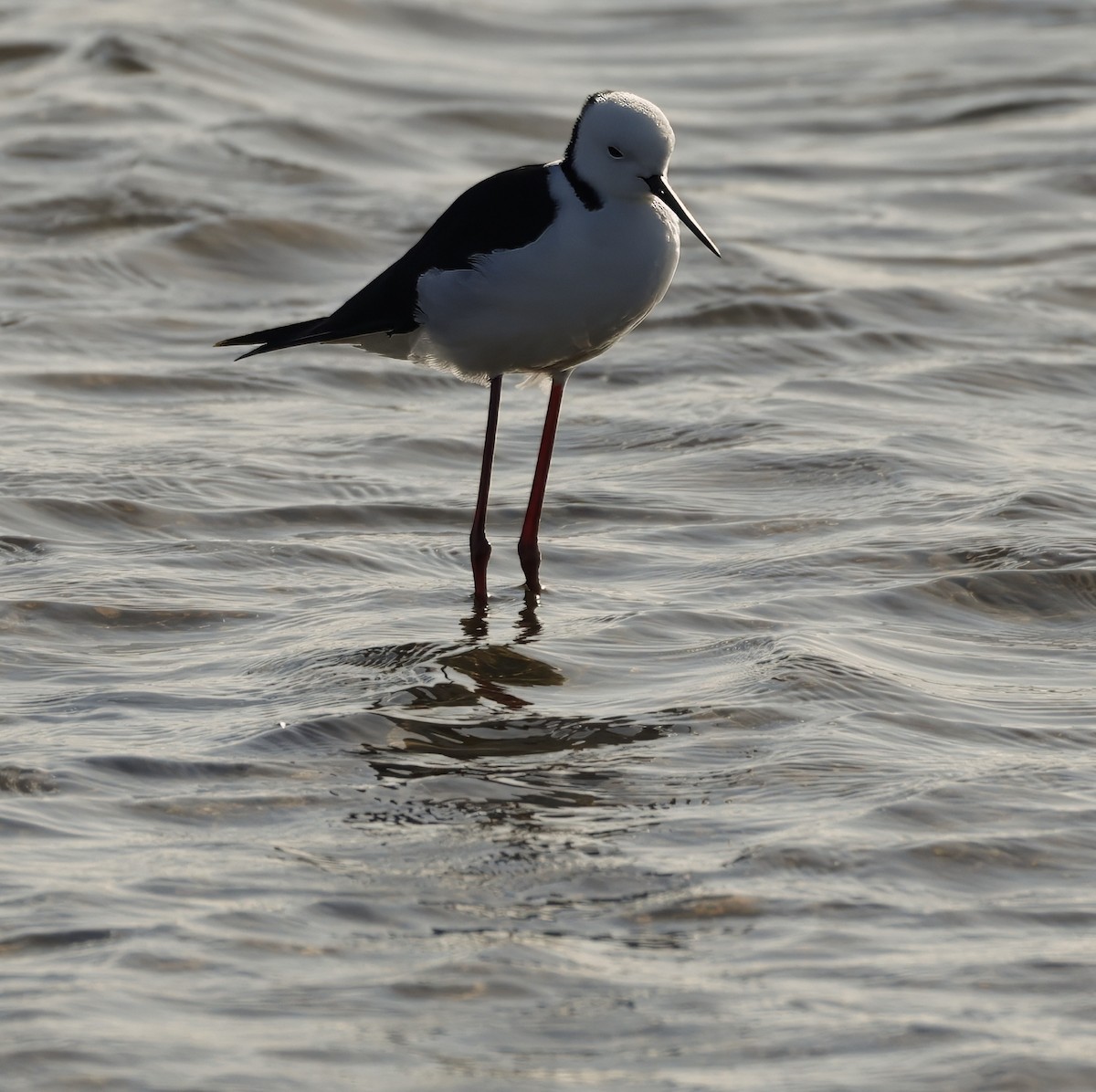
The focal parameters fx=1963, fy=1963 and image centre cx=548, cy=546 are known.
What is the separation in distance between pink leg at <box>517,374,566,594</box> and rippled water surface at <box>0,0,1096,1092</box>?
0.14 m

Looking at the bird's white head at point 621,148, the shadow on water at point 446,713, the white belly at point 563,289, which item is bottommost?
Answer: the shadow on water at point 446,713

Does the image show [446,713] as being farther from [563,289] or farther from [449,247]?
[449,247]

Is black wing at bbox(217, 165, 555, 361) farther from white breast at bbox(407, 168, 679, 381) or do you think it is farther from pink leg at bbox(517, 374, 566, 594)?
pink leg at bbox(517, 374, 566, 594)

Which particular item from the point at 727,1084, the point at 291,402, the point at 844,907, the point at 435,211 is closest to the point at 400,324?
the point at 291,402

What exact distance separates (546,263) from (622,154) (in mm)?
434

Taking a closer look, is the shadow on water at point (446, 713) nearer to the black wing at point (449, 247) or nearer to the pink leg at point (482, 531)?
the pink leg at point (482, 531)

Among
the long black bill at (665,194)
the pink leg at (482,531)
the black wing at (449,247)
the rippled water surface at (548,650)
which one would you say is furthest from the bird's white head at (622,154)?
the rippled water surface at (548,650)

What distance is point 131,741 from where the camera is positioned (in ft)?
17.9

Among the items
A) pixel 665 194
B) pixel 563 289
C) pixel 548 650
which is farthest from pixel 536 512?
pixel 665 194

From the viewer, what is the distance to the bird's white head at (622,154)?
21.1ft

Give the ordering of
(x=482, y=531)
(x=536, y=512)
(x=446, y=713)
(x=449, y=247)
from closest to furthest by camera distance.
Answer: (x=446, y=713) → (x=449, y=247) → (x=482, y=531) → (x=536, y=512)

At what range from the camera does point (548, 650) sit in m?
6.44

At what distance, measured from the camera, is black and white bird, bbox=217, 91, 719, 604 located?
6.44 metres

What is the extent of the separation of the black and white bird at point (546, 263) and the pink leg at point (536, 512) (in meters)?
0.17
